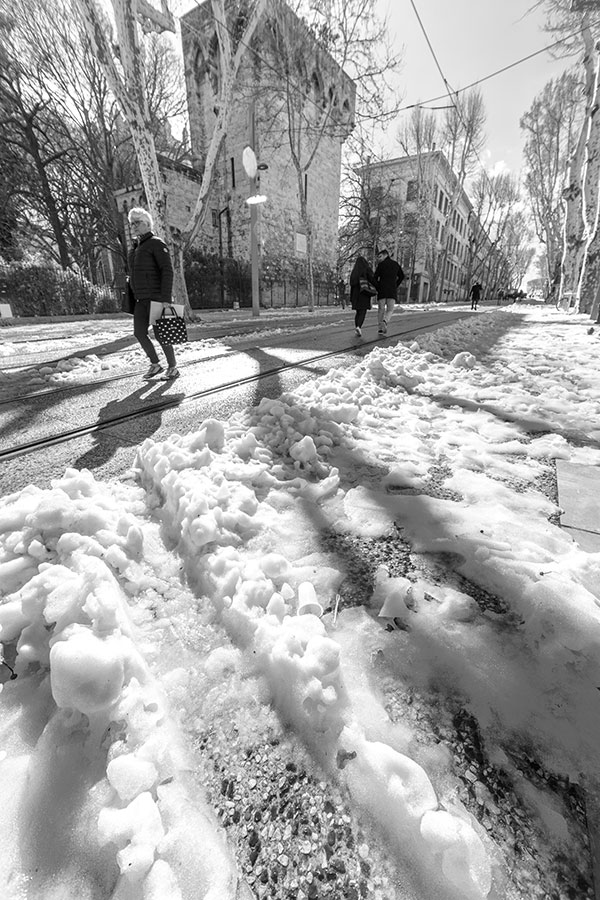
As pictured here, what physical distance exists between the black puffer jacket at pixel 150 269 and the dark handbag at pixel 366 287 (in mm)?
4476

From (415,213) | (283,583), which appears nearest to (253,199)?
(283,583)

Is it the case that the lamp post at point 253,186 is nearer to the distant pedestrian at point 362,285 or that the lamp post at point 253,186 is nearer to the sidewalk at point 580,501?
the distant pedestrian at point 362,285

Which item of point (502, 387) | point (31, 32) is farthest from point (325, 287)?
point (502, 387)

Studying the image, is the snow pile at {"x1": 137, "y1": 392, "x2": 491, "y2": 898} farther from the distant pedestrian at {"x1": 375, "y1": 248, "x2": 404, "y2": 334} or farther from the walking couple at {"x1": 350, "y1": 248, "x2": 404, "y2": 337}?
the distant pedestrian at {"x1": 375, "y1": 248, "x2": 404, "y2": 334}

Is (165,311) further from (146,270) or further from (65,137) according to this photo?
(65,137)

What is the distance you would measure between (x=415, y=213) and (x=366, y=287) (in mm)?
35974

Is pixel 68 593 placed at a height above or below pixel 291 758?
above

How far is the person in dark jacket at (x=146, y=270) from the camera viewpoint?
4.24 meters

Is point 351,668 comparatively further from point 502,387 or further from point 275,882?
point 502,387

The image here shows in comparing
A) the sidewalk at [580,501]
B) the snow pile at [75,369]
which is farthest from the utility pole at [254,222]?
the sidewalk at [580,501]

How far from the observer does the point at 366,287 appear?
7.80 meters

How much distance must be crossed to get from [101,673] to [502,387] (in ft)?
13.0

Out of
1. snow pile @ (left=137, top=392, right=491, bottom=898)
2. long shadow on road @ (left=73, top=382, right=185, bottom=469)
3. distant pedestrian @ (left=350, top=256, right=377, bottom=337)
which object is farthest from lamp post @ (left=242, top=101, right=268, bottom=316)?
snow pile @ (left=137, top=392, right=491, bottom=898)

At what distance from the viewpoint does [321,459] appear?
7.78ft
